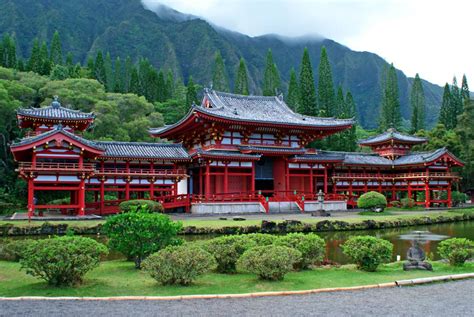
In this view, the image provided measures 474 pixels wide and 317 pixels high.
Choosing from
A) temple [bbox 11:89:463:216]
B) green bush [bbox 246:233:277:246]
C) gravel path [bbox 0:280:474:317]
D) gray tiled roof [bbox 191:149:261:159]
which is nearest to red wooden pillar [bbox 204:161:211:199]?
temple [bbox 11:89:463:216]

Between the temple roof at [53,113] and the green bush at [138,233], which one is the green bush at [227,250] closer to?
the green bush at [138,233]

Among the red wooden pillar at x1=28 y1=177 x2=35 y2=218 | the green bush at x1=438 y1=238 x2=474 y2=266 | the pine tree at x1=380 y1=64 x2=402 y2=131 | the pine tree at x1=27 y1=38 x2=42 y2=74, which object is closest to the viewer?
the green bush at x1=438 y1=238 x2=474 y2=266

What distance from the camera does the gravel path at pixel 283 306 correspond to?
891cm

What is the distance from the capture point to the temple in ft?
106

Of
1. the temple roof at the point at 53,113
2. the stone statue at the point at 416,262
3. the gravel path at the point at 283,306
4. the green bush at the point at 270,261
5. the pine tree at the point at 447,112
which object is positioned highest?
the pine tree at the point at 447,112

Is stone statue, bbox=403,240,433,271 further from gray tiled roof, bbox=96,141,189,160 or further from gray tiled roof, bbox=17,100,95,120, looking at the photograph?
gray tiled roof, bbox=17,100,95,120

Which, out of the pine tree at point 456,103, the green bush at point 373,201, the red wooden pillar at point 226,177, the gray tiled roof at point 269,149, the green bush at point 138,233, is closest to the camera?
the green bush at point 138,233

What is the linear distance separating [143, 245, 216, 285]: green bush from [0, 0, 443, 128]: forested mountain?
129571mm

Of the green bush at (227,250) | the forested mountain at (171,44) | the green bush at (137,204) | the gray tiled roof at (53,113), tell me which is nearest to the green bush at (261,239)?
the green bush at (227,250)

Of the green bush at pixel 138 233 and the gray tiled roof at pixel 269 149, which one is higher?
the gray tiled roof at pixel 269 149

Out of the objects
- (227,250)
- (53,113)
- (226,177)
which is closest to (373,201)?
(226,177)

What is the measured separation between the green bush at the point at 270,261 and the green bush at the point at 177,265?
1.10 m

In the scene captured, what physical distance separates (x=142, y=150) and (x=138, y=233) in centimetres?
2561

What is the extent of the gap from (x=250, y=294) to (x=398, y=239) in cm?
1611
